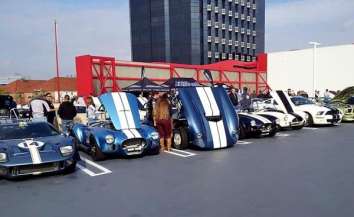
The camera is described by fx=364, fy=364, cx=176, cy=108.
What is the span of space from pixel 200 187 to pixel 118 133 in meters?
3.44

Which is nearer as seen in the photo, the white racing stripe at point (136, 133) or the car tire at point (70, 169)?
the car tire at point (70, 169)

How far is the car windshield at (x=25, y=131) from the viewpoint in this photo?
7625 millimetres

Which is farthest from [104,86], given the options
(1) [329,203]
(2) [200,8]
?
(2) [200,8]

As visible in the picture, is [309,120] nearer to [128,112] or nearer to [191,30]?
[128,112]

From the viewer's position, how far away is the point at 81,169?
7836 millimetres

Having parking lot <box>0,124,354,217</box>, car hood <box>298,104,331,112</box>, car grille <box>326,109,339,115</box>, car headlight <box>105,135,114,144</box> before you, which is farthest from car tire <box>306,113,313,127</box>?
car headlight <box>105,135,114,144</box>

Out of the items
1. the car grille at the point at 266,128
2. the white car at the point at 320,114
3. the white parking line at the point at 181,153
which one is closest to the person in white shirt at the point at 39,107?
the white parking line at the point at 181,153

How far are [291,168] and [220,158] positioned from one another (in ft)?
6.14

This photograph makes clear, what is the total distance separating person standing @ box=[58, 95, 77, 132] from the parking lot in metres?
1.52

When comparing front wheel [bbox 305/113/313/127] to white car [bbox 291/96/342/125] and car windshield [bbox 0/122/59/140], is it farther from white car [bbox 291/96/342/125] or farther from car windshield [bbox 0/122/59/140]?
car windshield [bbox 0/122/59/140]

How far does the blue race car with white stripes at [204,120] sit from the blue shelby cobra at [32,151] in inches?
138

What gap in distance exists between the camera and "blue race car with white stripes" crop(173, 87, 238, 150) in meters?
9.81

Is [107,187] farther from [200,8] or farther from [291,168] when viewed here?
[200,8]

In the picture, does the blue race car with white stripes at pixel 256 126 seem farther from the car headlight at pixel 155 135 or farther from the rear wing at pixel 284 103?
the car headlight at pixel 155 135
